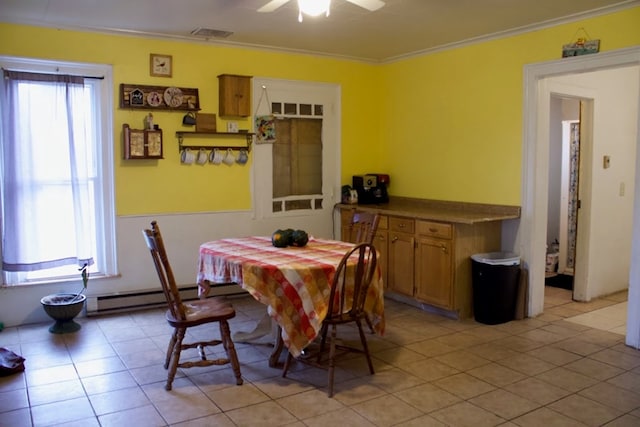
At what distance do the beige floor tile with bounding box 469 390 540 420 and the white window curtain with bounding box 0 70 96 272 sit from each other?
10.7 ft

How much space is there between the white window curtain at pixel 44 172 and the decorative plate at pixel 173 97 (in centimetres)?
66

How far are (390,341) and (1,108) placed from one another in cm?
344

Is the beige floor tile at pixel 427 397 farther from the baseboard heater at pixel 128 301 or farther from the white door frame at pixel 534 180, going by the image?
the baseboard heater at pixel 128 301

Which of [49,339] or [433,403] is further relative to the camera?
[49,339]

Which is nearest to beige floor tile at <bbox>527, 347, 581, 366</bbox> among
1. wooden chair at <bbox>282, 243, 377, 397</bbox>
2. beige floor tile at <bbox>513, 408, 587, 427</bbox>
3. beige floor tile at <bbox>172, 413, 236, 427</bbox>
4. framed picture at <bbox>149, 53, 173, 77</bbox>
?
beige floor tile at <bbox>513, 408, 587, 427</bbox>

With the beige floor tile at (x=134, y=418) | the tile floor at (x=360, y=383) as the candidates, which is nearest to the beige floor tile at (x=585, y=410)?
the tile floor at (x=360, y=383)

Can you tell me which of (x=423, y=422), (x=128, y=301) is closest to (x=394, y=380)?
(x=423, y=422)

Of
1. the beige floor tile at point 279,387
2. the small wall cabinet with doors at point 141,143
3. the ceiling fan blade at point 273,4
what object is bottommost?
the beige floor tile at point 279,387

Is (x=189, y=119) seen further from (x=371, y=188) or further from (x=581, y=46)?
(x=581, y=46)

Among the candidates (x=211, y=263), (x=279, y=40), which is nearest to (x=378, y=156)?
(x=279, y=40)

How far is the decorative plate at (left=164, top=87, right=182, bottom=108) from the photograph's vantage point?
480 cm

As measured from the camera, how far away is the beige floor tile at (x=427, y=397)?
2986 mm

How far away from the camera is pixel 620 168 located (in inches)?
212

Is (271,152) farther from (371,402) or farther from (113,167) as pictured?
(371,402)
